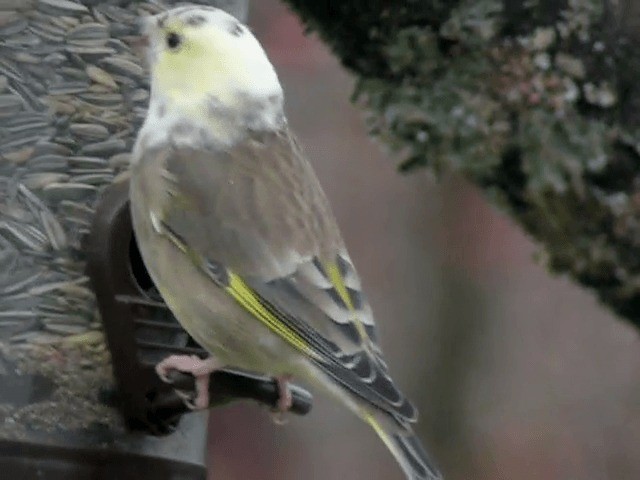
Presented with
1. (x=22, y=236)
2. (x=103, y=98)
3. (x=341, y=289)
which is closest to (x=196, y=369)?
(x=341, y=289)

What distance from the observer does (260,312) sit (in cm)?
247

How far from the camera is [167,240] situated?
254 centimetres

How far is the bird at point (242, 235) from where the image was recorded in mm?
2432

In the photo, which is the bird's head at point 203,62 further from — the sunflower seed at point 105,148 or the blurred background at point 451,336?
the blurred background at point 451,336

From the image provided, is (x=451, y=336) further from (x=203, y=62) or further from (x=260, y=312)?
(x=260, y=312)

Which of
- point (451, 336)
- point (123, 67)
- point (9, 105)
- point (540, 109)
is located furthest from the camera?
point (451, 336)

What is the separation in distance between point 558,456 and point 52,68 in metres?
1.98

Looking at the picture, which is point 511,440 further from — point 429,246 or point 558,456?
point 429,246

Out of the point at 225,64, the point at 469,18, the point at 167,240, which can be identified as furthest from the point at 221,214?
the point at 469,18

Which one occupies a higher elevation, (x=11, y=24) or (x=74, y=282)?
(x=11, y=24)

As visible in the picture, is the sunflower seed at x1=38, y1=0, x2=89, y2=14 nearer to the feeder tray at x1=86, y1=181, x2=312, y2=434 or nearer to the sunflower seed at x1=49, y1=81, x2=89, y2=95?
the sunflower seed at x1=49, y1=81, x2=89, y2=95

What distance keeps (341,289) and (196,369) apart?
0.74 ft

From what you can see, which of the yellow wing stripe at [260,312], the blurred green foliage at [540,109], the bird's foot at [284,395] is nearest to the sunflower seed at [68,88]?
the yellow wing stripe at [260,312]

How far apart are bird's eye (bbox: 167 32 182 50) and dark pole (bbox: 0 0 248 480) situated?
93 millimetres
